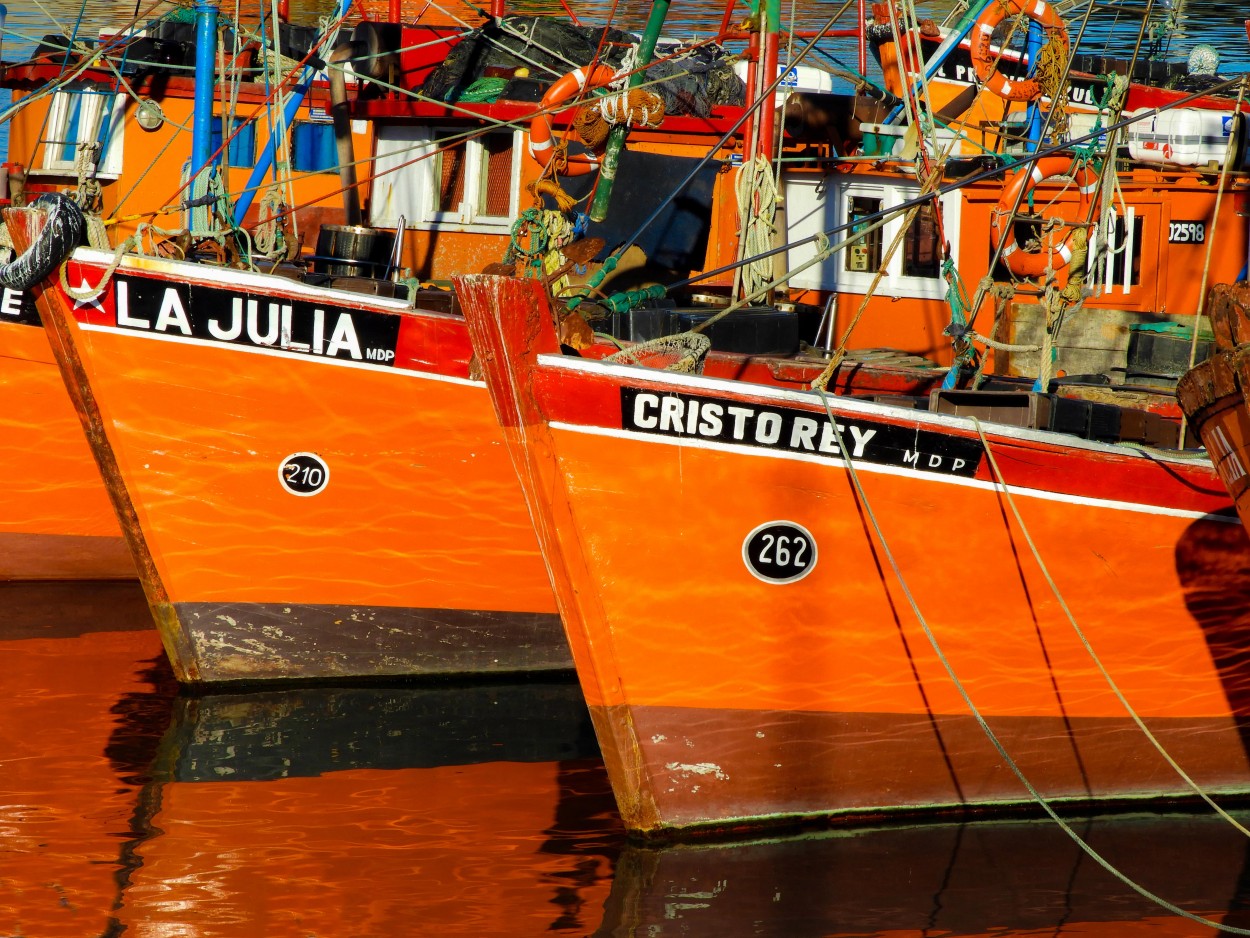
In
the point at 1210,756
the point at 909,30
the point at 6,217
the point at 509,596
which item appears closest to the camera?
the point at 1210,756

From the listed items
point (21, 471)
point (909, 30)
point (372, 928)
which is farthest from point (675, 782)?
point (21, 471)

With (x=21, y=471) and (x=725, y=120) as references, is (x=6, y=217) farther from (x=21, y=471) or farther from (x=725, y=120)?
(x=725, y=120)

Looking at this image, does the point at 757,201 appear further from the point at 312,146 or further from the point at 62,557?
the point at 312,146

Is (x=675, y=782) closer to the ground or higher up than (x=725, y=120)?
closer to the ground

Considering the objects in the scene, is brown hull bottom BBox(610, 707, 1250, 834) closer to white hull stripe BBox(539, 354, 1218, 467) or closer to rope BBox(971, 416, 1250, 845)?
rope BBox(971, 416, 1250, 845)

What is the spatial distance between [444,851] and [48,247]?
3705 mm

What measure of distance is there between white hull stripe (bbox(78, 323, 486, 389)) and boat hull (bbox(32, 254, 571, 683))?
1 cm

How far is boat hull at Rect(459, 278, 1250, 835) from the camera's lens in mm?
6023

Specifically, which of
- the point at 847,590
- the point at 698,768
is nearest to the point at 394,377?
the point at 698,768

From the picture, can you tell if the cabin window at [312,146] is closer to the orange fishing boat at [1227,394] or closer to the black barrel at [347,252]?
the black barrel at [347,252]

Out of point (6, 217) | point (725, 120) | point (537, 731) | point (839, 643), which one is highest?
point (725, 120)

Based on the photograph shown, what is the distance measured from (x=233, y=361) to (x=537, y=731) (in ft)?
8.86

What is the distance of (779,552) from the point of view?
6.26 m

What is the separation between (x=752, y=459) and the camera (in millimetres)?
6102
